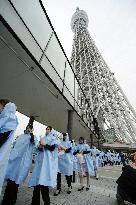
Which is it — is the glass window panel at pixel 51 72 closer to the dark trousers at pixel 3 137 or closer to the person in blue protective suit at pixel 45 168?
the person in blue protective suit at pixel 45 168

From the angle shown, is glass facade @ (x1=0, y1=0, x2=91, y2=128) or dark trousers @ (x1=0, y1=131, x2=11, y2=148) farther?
glass facade @ (x1=0, y1=0, x2=91, y2=128)

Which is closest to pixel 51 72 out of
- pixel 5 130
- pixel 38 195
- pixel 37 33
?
pixel 37 33

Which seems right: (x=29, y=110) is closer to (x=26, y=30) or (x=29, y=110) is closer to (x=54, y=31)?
(x=54, y=31)

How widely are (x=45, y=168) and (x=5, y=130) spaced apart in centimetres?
196

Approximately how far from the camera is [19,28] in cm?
559

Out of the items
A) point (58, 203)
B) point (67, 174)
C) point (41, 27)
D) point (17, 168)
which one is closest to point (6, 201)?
point (17, 168)

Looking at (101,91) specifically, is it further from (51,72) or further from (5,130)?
(5,130)

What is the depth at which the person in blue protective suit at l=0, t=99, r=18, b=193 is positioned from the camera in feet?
9.96

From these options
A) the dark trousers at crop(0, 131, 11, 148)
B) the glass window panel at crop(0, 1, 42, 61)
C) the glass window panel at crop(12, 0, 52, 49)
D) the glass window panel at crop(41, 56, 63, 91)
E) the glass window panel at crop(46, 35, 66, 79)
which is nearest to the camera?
the dark trousers at crop(0, 131, 11, 148)

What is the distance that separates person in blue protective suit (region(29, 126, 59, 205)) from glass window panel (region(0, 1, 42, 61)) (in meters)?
2.54

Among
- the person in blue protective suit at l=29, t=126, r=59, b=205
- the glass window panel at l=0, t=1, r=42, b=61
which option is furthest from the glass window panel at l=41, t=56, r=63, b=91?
the person in blue protective suit at l=29, t=126, r=59, b=205

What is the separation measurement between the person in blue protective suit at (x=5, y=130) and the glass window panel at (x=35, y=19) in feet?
11.1

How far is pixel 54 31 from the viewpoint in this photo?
8.35 metres

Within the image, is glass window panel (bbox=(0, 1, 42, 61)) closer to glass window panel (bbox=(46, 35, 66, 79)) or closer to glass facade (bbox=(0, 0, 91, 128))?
glass facade (bbox=(0, 0, 91, 128))
